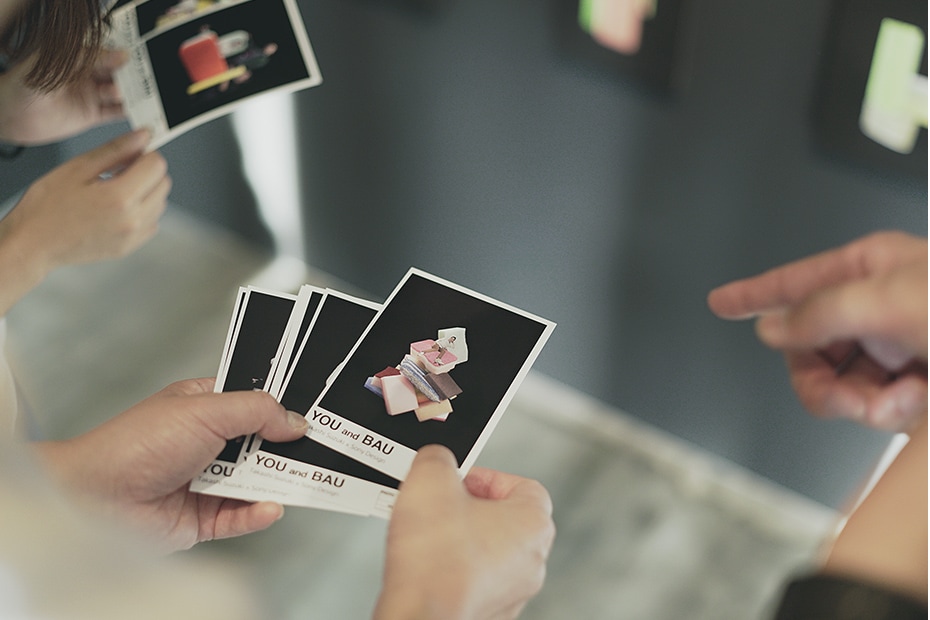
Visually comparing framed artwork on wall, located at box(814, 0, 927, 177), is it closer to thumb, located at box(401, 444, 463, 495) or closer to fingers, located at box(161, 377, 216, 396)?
thumb, located at box(401, 444, 463, 495)

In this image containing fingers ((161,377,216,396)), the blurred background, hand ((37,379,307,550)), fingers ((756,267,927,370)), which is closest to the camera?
fingers ((756,267,927,370))

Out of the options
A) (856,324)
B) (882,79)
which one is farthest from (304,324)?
(882,79)

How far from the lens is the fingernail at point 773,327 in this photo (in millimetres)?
710

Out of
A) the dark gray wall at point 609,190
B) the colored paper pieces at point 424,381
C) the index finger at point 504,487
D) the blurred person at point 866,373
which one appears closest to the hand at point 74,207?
the dark gray wall at point 609,190

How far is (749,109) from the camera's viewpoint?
978 millimetres

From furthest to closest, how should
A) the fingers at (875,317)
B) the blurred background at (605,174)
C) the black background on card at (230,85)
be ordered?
the black background on card at (230,85), the blurred background at (605,174), the fingers at (875,317)

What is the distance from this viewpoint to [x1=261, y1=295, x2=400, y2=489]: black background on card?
2.58ft

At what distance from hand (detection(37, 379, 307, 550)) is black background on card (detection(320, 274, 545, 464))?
0.20ft

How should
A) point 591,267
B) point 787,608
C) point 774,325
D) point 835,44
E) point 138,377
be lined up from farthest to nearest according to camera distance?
point 138,377 → point 591,267 → point 835,44 → point 774,325 → point 787,608

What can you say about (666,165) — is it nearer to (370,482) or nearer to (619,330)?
(619,330)

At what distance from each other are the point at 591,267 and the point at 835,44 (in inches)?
13.6

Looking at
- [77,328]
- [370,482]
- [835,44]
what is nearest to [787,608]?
[370,482]

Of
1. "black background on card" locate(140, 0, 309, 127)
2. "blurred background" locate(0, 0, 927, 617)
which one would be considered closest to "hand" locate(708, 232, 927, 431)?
"blurred background" locate(0, 0, 927, 617)

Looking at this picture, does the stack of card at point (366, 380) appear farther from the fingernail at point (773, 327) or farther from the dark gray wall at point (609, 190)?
A: the fingernail at point (773, 327)
